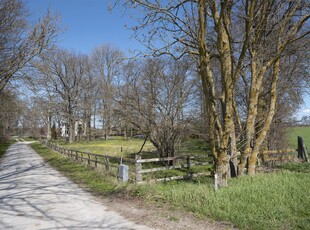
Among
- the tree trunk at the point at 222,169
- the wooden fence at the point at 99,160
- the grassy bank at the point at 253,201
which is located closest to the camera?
the grassy bank at the point at 253,201

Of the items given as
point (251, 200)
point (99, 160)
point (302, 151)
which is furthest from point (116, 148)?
point (251, 200)

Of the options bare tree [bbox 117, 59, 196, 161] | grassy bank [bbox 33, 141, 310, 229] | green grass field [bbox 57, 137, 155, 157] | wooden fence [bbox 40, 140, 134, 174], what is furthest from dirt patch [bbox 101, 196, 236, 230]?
green grass field [bbox 57, 137, 155, 157]

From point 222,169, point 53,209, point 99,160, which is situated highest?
point 222,169

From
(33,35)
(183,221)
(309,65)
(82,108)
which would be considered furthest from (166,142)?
(82,108)

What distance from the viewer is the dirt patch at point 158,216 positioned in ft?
16.8

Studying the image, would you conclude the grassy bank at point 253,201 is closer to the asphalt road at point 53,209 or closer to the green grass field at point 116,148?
the asphalt road at point 53,209

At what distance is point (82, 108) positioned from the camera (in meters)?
47.8

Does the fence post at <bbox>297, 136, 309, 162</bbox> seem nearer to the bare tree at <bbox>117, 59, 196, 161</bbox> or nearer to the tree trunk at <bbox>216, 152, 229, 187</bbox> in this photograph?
the bare tree at <bbox>117, 59, 196, 161</bbox>

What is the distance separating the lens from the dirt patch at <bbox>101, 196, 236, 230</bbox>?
16.8ft

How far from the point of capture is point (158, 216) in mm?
5793

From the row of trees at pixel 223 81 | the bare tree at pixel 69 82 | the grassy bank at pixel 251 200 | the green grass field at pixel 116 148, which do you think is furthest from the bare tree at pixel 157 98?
the bare tree at pixel 69 82

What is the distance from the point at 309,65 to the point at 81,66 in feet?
136

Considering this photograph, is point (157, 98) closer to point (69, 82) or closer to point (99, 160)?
point (99, 160)

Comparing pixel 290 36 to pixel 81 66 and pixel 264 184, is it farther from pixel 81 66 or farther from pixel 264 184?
pixel 81 66
